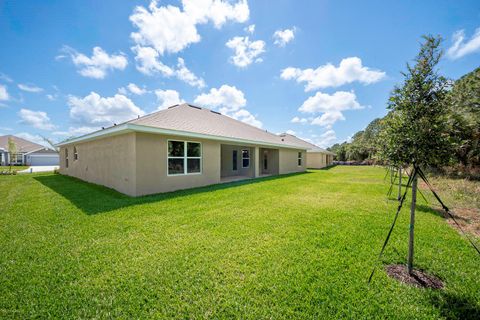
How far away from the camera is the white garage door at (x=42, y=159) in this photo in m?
33.3

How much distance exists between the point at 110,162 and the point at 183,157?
12.2 ft

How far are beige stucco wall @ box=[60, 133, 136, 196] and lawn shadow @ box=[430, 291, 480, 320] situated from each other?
341 inches

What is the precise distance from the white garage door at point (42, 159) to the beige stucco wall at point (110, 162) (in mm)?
30987

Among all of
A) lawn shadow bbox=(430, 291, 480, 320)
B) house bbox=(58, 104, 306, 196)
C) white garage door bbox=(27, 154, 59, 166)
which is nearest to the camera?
lawn shadow bbox=(430, 291, 480, 320)

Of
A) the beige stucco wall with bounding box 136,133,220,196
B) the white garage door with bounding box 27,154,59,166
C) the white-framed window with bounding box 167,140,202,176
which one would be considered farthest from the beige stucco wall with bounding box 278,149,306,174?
the white garage door with bounding box 27,154,59,166

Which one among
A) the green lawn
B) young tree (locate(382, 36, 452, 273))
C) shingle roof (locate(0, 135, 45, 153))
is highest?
shingle roof (locate(0, 135, 45, 153))

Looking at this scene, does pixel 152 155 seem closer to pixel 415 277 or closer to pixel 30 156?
pixel 415 277

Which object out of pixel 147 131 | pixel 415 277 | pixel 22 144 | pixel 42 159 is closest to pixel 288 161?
pixel 147 131

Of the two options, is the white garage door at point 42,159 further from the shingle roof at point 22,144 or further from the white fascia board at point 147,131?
the white fascia board at point 147,131

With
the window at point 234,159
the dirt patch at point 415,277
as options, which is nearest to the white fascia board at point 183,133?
the window at point 234,159

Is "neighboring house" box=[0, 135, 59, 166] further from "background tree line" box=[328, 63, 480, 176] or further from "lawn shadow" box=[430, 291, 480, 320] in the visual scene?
"lawn shadow" box=[430, 291, 480, 320]

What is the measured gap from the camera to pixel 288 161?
1827 centimetres

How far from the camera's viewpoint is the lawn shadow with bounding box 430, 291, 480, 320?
→ 7.10ft

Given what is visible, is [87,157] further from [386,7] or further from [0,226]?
[386,7]
